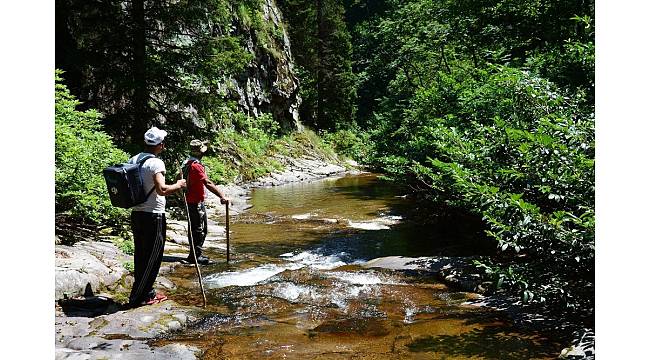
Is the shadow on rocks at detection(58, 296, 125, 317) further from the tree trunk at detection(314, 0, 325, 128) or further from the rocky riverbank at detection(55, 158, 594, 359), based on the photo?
the tree trunk at detection(314, 0, 325, 128)

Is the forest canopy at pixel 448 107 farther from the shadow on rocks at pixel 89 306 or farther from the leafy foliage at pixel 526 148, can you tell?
the shadow on rocks at pixel 89 306

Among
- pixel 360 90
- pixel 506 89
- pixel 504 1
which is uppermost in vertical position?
pixel 360 90

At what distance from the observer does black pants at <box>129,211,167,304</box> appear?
591 centimetres

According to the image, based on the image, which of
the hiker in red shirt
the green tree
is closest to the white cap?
the hiker in red shirt

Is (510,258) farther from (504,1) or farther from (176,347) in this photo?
(504,1)

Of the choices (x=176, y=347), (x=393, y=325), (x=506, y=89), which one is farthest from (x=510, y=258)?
(x=176, y=347)

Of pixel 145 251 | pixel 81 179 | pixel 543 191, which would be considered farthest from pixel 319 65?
pixel 543 191

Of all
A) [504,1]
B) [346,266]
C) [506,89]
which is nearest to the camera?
[506,89]

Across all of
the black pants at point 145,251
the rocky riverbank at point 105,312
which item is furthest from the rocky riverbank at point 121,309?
the black pants at point 145,251

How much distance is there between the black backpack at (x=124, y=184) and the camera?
5656 millimetres

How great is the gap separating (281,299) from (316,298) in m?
0.45

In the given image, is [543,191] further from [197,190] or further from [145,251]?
[197,190]

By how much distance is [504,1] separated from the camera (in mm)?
12633

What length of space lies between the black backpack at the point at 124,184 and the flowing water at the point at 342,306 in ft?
4.99
